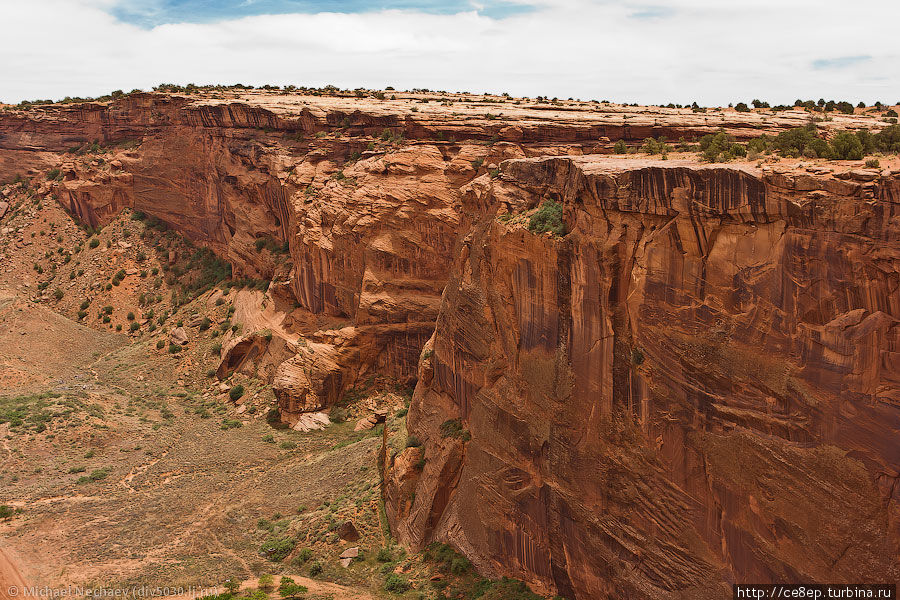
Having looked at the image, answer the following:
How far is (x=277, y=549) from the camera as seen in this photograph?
33.5 m

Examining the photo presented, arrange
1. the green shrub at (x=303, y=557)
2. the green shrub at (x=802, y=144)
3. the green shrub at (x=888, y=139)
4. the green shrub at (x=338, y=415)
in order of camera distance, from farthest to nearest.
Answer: the green shrub at (x=338, y=415) < the green shrub at (x=303, y=557) < the green shrub at (x=802, y=144) < the green shrub at (x=888, y=139)

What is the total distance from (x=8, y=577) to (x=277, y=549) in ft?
36.4

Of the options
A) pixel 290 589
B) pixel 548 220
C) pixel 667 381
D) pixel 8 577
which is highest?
pixel 548 220

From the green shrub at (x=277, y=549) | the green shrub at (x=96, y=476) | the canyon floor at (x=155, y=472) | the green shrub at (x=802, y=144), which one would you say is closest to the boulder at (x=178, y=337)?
the canyon floor at (x=155, y=472)

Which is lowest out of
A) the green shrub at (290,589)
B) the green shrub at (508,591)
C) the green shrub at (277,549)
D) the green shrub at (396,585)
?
the green shrub at (277,549)

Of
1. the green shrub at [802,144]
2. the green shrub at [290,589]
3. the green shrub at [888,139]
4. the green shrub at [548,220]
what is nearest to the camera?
Answer: the green shrub at [888,139]

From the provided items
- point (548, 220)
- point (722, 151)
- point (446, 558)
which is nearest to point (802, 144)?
point (722, 151)

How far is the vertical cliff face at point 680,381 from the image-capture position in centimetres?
1558

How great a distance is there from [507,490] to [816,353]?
13.2 meters

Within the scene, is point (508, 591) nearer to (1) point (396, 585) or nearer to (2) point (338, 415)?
(1) point (396, 585)

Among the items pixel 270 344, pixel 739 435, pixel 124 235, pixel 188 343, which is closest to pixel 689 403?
pixel 739 435

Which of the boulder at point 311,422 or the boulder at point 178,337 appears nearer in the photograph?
the boulder at point 311,422

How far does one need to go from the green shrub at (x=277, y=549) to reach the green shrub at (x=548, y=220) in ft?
62.9

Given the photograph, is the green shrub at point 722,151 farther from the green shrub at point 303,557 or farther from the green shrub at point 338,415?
the green shrub at point 338,415
